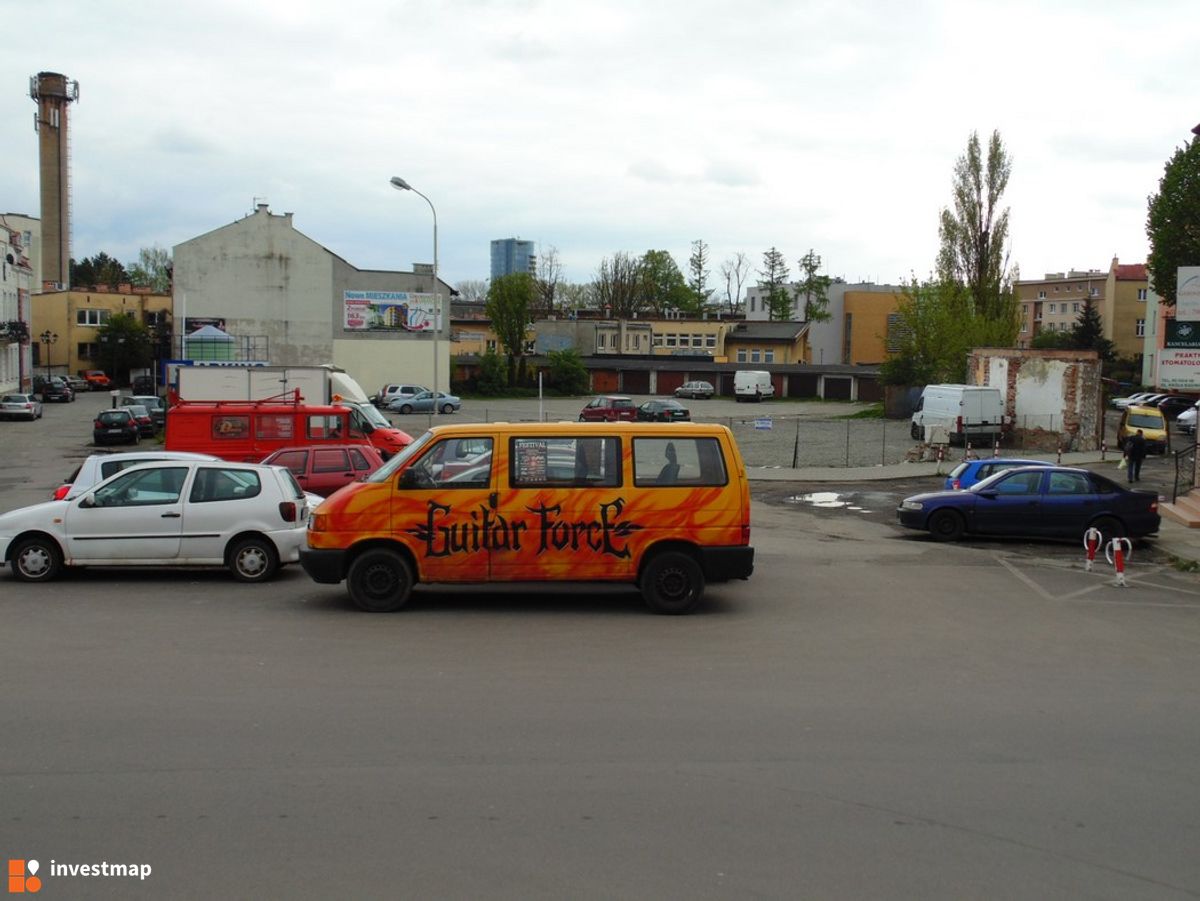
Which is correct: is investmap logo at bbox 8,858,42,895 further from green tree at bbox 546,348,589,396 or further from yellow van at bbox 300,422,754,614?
green tree at bbox 546,348,589,396

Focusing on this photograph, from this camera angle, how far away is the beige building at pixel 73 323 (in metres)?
90.8

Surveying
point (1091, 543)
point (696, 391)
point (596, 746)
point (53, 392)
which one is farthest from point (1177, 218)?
point (53, 392)

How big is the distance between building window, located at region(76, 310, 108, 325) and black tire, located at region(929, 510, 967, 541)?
8742 cm

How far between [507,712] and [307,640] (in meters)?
3.26

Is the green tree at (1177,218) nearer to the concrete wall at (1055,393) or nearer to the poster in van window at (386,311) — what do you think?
the concrete wall at (1055,393)

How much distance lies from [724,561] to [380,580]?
371cm

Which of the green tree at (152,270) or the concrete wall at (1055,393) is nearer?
the concrete wall at (1055,393)

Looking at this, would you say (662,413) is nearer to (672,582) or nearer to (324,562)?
(672,582)

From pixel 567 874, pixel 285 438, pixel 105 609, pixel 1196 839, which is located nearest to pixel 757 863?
pixel 567 874

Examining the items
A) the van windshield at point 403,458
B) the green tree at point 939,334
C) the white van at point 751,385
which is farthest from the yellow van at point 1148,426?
the white van at point 751,385

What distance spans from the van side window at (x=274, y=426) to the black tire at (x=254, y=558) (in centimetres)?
1304

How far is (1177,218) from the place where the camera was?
180 ft

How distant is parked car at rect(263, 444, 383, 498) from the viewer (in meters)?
20.5

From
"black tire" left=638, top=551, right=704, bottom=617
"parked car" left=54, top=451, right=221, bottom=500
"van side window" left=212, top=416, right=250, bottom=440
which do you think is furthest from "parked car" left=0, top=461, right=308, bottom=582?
"van side window" left=212, top=416, right=250, bottom=440
